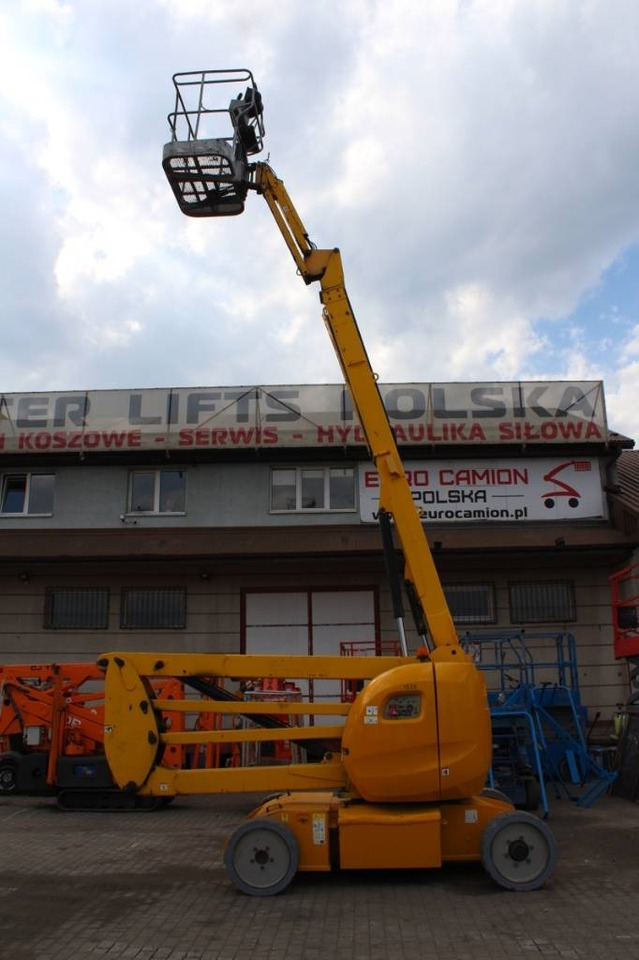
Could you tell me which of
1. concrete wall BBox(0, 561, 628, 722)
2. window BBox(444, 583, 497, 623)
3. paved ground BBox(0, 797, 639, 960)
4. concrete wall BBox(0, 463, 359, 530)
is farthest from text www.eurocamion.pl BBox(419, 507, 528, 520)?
paved ground BBox(0, 797, 639, 960)

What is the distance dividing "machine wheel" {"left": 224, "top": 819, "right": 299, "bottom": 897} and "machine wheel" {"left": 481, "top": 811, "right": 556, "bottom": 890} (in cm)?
169

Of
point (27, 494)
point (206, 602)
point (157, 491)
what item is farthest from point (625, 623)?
point (27, 494)

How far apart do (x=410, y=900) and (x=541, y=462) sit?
11850 mm

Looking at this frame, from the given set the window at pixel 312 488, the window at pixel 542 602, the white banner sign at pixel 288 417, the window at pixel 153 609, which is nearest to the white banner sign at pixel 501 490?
the window at pixel 312 488

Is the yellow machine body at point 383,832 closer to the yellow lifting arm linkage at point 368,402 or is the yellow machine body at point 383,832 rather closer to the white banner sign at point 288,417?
the yellow lifting arm linkage at point 368,402

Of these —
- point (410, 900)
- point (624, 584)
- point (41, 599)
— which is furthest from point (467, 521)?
point (410, 900)


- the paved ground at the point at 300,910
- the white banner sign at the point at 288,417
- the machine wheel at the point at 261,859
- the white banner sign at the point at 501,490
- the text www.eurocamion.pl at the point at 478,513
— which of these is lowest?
the paved ground at the point at 300,910

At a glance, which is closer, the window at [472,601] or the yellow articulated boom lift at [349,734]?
the yellow articulated boom lift at [349,734]

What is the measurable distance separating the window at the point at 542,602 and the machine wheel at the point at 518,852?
972cm

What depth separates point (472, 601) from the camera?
16.3 m

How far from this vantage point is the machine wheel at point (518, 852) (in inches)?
262

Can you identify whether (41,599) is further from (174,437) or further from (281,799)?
(281,799)

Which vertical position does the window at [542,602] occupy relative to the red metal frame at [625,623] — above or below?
above

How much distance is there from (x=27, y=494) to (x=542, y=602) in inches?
456
